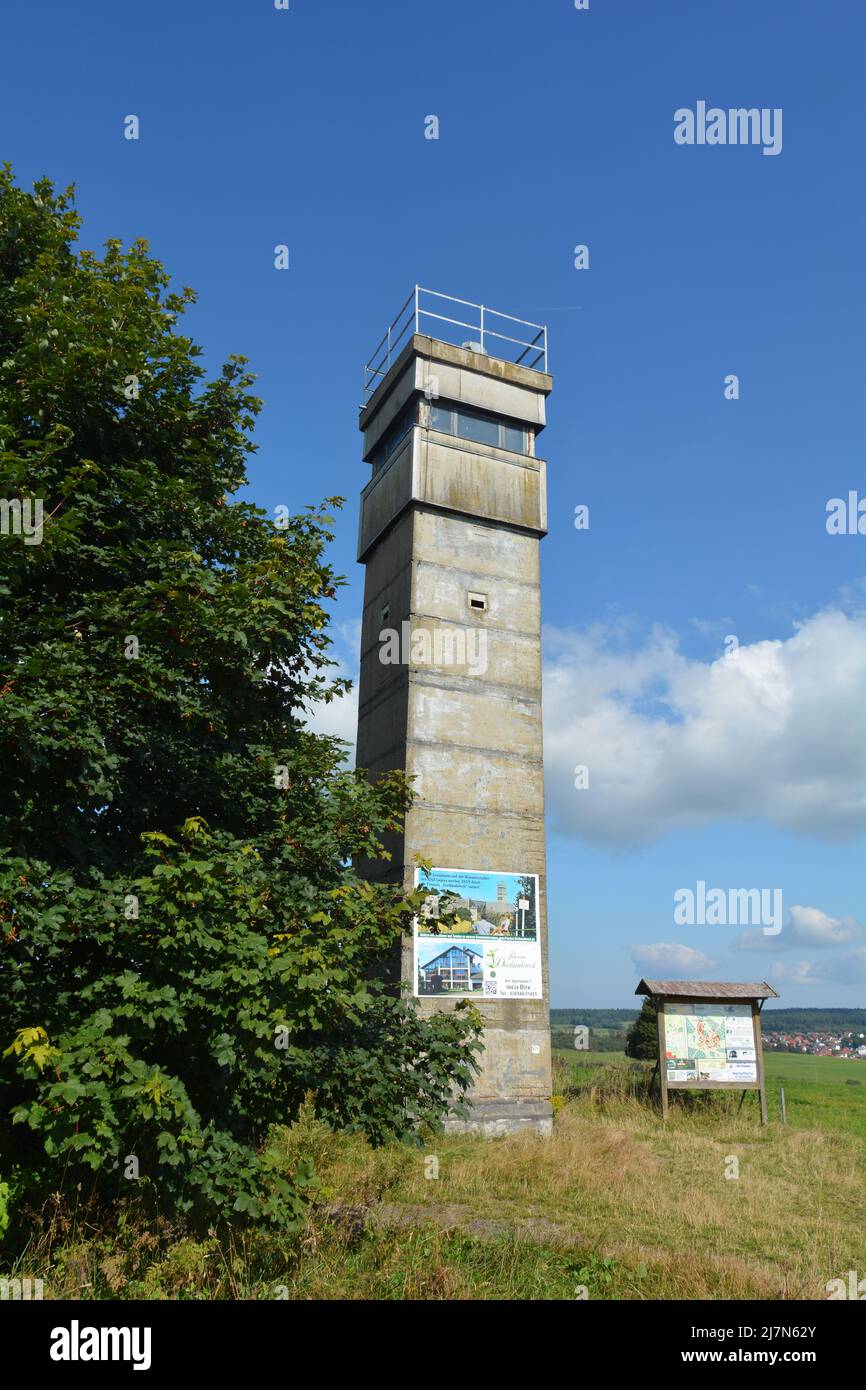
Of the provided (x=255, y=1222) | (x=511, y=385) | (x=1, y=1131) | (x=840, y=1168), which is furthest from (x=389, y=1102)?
(x=511, y=385)

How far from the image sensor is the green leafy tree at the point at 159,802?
746 cm

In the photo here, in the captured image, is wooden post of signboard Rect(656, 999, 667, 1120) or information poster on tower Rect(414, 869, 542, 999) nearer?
information poster on tower Rect(414, 869, 542, 999)

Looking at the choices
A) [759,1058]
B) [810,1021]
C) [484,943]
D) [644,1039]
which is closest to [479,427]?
[484,943]

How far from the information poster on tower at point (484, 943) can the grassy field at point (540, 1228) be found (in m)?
3.12

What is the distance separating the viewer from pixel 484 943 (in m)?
19.5

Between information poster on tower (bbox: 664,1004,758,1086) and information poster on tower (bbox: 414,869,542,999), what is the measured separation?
16.2ft

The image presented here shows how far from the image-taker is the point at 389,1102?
8961 mm

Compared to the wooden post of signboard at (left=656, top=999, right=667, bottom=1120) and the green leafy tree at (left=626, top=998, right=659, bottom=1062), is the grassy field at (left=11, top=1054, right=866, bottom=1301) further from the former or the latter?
the green leafy tree at (left=626, top=998, right=659, bottom=1062)

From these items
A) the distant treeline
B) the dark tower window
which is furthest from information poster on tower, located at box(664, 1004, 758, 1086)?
the distant treeline

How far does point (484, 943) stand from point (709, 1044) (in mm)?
7693

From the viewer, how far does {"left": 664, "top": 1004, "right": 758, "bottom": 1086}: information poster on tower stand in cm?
2178

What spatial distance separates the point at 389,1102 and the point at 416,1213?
A: 13.8ft

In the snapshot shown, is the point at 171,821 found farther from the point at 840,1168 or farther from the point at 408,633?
the point at 840,1168

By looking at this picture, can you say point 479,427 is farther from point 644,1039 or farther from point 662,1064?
point 644,1039
